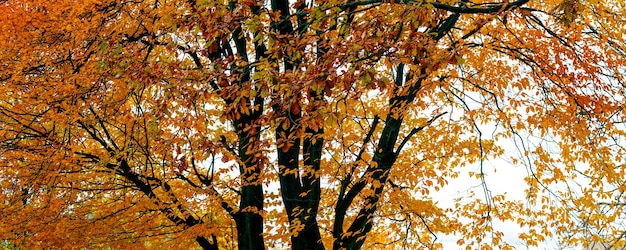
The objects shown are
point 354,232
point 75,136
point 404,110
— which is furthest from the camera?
point 75,136

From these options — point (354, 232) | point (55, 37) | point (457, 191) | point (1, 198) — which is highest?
point (55, 37)

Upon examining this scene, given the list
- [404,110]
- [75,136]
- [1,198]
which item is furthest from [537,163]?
[1,198]

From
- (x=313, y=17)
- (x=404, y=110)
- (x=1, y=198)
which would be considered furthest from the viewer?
(x=1, y=198)

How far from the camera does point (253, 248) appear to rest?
35.1 feet

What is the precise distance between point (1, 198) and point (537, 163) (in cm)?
1018

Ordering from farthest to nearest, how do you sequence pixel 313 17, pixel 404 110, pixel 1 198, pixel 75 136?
pixel 1 198
pixel 75 136
pixel 404 110
pixel 313 17

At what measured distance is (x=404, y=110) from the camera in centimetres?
898

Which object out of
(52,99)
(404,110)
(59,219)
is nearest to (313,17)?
(404,110)

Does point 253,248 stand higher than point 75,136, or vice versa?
point 75,136

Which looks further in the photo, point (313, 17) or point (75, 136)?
point (75, 136)

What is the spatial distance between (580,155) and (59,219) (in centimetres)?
1014

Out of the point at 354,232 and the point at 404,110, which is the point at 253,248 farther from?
the point at 404,110

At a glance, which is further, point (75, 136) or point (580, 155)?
point (580, 155)

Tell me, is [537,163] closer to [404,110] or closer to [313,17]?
[404,110]
